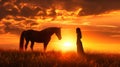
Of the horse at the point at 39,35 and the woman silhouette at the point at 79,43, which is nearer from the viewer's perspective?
the woman silhouette at the point at 79,43

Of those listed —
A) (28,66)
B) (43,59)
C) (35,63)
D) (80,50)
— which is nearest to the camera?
(28,66)

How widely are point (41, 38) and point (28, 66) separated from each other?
13.1 m

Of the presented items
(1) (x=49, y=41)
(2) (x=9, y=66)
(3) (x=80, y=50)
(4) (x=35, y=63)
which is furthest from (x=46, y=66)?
(1) (x=49, y=41)

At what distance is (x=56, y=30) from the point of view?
23547 millimetres

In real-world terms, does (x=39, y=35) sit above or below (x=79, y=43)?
above

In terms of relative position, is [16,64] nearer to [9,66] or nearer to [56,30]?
[9,66]

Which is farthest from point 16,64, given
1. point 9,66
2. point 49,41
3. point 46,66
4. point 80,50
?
point 49,41

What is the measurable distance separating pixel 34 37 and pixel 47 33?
1.22m

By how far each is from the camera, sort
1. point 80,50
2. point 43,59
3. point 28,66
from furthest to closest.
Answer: point 80,50 → point 43,59 → point 28,66

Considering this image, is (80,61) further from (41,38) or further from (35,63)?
(41,38)

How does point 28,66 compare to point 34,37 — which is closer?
point 28,66

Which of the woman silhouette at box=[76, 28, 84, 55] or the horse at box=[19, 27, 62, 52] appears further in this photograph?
the horse at box=[19, 27, 62, 52]

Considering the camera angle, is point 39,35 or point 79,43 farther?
point 39,35

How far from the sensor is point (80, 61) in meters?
11.7
